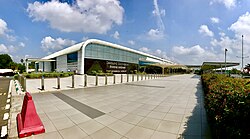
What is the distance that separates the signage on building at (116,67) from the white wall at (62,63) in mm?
11785

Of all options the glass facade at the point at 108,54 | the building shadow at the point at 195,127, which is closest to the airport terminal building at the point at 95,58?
the glass facade at the point at 108,54

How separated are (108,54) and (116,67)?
536cm

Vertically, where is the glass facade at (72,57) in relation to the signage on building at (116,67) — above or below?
above

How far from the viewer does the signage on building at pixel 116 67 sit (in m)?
39.5

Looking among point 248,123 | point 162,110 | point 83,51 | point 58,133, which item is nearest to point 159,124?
point 162,110

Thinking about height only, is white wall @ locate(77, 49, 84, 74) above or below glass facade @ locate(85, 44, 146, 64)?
below

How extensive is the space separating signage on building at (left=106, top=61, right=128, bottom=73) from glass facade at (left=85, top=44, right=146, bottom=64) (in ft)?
3.89

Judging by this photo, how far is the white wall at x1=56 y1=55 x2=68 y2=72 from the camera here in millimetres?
39344

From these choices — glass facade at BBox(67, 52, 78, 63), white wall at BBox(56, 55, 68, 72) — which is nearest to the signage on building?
glass facade at BBox(67, 52, 78, 63)

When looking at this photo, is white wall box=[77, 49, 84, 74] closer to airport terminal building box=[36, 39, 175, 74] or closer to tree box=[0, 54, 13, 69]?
airport terminal building box=[36, 39, 175, 74]

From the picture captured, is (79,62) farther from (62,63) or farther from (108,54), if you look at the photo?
(62,63)

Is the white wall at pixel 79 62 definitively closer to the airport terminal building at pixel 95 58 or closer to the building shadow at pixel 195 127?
the airport terminal building at pixel 95 58

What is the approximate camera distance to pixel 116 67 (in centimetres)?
4241

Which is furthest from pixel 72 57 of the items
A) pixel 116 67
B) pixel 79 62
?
pixel 116 67
